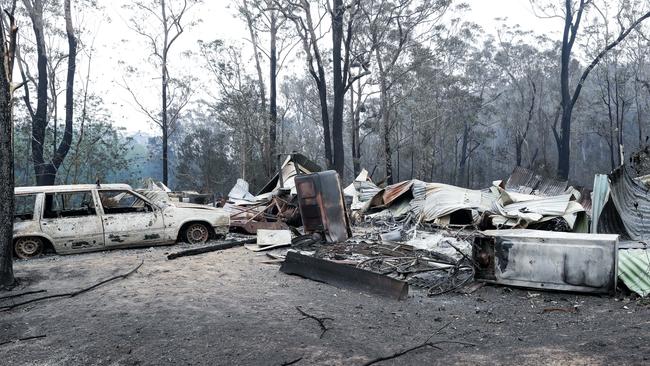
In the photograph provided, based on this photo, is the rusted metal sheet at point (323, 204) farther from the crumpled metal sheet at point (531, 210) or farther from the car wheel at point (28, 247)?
the car wheel at point (28, 247)

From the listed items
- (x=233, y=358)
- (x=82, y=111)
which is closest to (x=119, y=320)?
(x=233, y=358)

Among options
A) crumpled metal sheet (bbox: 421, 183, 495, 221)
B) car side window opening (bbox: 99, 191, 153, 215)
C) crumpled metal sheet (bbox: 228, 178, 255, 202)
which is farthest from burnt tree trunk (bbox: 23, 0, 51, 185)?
crumpled metal sheet (bbox: 421, 183, 495, 221)

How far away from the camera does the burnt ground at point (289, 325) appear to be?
4.20m

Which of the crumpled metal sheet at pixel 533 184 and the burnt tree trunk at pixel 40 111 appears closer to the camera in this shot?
the crumpled metal sheet at pixel 533 184

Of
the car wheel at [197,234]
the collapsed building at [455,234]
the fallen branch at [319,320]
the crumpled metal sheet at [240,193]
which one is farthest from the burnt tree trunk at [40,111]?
the fallen branch at [319,320]

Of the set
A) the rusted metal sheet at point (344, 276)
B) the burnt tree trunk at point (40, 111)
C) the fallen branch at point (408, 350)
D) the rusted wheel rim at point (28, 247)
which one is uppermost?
the burnt tree trunk at point (40, 111)

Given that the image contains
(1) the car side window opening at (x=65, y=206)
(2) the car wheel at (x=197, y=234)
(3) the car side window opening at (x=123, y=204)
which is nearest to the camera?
(1) the car side window opening at (x=65, y=206)

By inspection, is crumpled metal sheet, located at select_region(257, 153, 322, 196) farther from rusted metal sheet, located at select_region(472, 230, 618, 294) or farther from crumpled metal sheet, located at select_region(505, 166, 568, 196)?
rusted metal sheet, located at select_region(472, 230, 618, 294)

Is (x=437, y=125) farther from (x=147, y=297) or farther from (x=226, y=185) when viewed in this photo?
(x=147, y=297)

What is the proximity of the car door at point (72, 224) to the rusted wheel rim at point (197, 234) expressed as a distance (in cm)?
176

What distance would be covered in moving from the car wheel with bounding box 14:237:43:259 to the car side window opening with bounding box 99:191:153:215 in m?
1.34

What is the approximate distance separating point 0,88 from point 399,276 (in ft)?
20.7

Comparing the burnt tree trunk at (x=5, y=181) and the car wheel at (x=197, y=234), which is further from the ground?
the burnt tree trunk at (x=5, y=181)

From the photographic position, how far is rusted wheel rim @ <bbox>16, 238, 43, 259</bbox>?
917 centimetres
